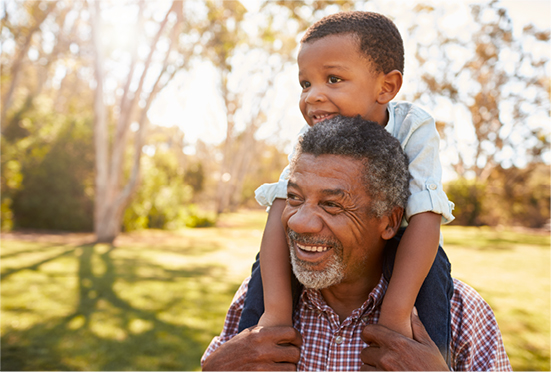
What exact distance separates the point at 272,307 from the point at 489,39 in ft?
84.7

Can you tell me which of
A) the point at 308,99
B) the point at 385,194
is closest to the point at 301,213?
the point at 385,194

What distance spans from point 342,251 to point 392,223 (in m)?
0.30

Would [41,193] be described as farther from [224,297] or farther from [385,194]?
[385,194]

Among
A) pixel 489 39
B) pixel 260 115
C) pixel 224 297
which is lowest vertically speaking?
pixel 224 297

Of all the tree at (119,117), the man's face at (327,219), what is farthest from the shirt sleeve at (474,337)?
the tree at (119,117)

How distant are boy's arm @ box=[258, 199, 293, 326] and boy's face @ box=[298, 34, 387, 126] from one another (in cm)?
54

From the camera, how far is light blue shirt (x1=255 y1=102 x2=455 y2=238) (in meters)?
1.74

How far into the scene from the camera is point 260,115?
2828cm

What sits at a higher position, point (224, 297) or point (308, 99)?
point (308, 99)

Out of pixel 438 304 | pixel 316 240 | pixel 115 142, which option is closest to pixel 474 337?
pixel 438 304

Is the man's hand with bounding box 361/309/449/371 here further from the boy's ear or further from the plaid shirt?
the boy's ear

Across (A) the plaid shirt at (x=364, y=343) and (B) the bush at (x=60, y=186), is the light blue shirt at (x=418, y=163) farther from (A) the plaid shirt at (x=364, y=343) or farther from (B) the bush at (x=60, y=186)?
(B) the bush at (x=60, y=186)

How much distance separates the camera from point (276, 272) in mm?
1917

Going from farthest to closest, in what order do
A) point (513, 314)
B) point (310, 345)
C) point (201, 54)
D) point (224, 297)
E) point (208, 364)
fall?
1. point (201, 54)
2. point (224, 297)
3. point (513, 314)
4. point (310, 345)
5. point (208, 364)
